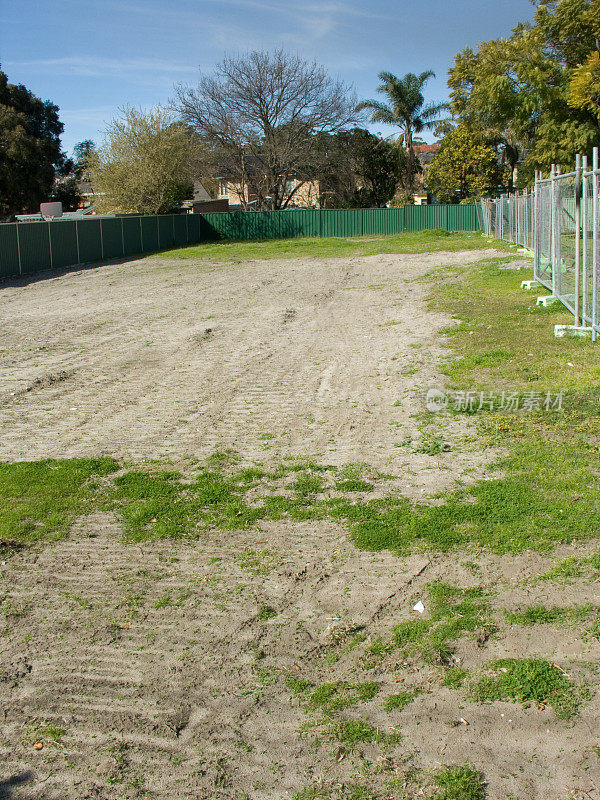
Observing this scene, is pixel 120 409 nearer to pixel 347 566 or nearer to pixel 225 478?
pixel 225 478

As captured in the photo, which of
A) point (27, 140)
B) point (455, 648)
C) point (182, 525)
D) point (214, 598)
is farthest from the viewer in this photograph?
point (27, 140)

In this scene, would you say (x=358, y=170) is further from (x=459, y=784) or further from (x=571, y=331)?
(x=459, y=784)

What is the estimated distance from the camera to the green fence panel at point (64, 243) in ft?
96.3

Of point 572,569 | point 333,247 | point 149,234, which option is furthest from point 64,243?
point 572,569

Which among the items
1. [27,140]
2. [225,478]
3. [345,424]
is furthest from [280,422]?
[27,140]

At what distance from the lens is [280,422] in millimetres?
7676

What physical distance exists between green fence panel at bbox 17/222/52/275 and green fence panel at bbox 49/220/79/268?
0.43 meters

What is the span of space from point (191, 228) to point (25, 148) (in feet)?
40.6

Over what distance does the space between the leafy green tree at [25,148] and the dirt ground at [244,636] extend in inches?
1642

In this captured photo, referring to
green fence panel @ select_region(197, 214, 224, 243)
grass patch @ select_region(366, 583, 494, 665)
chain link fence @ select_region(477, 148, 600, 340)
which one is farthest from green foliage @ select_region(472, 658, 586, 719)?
green fence panel @ select_region(197, 214, 224, 243)

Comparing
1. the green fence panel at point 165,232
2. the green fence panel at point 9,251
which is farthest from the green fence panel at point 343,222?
the green fence panel at point 9,251

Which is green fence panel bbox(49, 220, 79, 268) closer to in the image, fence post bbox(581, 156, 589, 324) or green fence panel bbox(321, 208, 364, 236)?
green fence panel bbox(321, 208, 364, 236)

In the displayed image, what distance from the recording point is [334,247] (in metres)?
35.8

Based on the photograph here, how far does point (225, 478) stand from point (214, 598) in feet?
6.14
